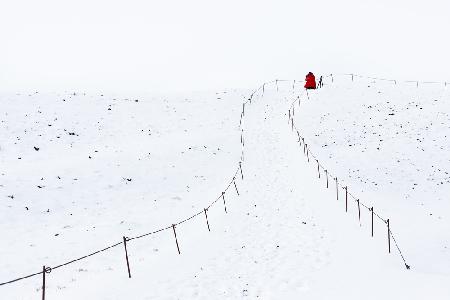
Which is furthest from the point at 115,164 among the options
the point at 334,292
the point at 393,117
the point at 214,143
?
the point at 393,117

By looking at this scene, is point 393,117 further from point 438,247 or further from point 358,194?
point 438,247

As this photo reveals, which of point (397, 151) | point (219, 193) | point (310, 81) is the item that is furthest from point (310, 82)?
point (219, 193)

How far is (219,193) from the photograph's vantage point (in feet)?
81.5

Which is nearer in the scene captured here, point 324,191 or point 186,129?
point 324,191

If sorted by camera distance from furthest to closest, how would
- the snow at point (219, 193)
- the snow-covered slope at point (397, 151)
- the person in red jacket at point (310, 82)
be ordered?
the person in red jacket at point (310, 82), the snow-covered slope at point (397, 151), the snow at point (219, 193)

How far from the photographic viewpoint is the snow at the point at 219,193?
44.1 feet

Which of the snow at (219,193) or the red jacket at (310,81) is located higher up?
the red jacket at (310,81)

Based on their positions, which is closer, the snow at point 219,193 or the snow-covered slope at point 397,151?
the snow at point 219,193

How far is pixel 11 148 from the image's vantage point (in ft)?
94.9

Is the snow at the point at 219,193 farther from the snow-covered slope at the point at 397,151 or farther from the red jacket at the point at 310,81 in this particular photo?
the red jacket at the point at 310,81

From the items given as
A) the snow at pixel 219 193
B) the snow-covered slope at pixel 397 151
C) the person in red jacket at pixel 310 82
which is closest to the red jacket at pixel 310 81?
the person in red jacket at pixel 310 82

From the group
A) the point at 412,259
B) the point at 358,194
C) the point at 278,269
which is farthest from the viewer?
the point at 358,194

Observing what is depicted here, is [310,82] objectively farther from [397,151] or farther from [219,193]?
[219,193]

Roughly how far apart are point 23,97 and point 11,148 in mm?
10857
